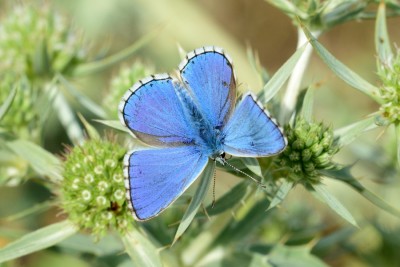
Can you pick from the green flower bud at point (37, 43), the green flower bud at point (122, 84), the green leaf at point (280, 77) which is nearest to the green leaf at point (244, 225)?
the green leaf at point (280, 77)

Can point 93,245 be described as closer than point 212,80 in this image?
No

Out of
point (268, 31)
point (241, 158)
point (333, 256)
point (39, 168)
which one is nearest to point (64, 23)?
point (39, 168)

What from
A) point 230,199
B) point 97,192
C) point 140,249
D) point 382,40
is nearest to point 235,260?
point 230,199

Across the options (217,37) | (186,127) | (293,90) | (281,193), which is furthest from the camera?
(217,37)

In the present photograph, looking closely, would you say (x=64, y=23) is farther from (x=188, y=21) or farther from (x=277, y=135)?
(x=188, y=21)

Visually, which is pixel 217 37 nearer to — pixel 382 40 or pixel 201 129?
pixel 382 40
